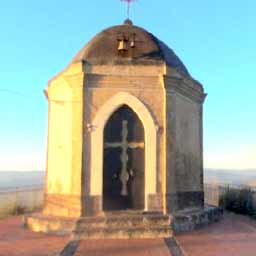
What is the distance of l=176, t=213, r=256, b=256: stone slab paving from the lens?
9304mm

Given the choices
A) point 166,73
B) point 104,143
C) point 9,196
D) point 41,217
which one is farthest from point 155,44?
point 9,196

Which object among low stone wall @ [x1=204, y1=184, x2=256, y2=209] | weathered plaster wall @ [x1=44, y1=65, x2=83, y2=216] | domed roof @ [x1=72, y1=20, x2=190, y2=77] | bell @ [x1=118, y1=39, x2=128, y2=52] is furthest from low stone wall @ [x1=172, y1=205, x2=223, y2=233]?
bell @ [x1=118, y1=39, x2=128, y2=52]

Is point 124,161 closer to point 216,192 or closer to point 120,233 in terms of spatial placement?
point 120,233

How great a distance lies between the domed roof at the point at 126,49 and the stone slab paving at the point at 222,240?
508 centimetres

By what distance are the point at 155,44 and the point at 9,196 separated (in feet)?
34.6

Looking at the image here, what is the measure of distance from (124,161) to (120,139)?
68cm

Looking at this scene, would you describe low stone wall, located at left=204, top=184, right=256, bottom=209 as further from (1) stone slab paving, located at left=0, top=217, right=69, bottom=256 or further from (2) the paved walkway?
(1) stone slab paving, located at left=0, top=217, right=69, bottom=256

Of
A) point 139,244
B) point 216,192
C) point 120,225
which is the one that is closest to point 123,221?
point 120,225

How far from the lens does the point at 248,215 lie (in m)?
16.4

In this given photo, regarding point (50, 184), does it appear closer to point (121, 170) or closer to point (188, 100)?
point (121, 170)

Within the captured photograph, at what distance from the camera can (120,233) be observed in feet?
35.6

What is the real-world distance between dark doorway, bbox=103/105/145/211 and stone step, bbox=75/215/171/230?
1.14 m

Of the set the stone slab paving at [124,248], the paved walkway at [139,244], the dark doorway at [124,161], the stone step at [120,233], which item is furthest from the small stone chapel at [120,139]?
the stone slab paving at [124,248]

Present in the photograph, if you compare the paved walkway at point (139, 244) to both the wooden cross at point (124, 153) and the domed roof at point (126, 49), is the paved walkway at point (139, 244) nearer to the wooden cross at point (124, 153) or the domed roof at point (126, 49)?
the wooden cross at point (124, 153)
